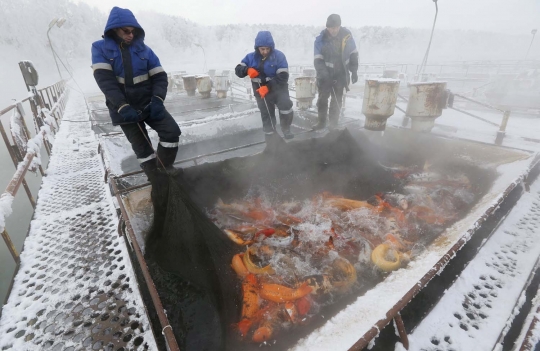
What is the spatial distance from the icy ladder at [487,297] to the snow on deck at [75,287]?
1.83m

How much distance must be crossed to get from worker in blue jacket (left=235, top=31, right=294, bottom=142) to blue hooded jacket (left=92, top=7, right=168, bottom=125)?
192cm

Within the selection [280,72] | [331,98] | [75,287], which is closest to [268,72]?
[280,72]

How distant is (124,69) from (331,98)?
157 inches

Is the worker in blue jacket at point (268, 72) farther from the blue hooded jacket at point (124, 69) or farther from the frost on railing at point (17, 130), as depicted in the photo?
the frost on railing at point (17, 130)

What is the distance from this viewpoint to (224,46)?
69.2 m

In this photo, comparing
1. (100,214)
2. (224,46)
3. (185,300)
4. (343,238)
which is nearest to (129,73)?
(100,214)

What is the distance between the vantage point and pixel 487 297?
1.90 metres

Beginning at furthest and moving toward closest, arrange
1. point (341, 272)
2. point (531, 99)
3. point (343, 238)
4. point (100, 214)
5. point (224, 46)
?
point (224, 46)
point (531, 99)
point (100, 214)
point (343, 238)
point (341, 272)

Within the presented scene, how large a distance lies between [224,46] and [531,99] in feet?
230

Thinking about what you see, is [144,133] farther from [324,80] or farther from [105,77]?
[324,80]

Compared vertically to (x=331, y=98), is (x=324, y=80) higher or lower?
higher

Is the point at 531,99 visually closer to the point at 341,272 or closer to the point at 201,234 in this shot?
the point at 341,272

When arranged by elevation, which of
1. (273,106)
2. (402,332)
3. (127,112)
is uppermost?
(127,112)

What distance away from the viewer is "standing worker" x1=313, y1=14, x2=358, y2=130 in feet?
16.0
